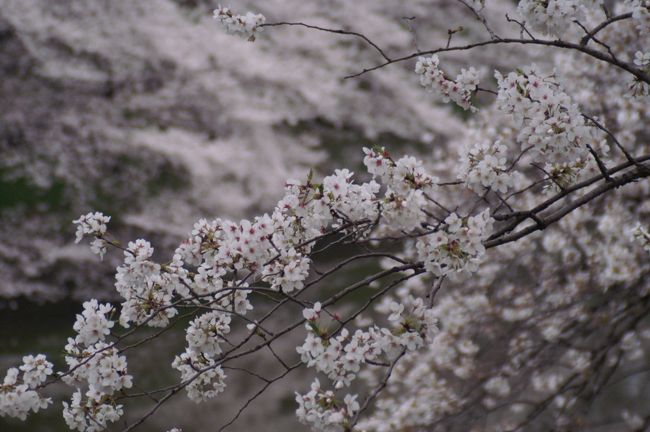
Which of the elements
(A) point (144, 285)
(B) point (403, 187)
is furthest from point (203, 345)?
(B) point (403, 187)

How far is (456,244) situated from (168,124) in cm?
832

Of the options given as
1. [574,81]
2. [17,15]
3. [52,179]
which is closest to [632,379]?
[574,81]

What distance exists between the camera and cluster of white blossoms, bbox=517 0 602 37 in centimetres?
189

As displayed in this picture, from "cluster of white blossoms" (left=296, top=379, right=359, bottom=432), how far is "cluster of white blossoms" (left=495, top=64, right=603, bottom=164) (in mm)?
837

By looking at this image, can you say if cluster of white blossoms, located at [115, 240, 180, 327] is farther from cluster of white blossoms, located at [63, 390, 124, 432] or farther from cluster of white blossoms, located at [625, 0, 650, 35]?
cluster of white blossoms, located at [625, 0, 650, 35]

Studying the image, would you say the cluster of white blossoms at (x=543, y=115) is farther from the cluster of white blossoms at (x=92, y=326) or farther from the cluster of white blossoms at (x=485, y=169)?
the cluster of white blossoms at (x=92, y=326)

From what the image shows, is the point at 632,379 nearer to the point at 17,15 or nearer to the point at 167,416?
the point at 167,416

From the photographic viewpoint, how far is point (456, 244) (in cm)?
167

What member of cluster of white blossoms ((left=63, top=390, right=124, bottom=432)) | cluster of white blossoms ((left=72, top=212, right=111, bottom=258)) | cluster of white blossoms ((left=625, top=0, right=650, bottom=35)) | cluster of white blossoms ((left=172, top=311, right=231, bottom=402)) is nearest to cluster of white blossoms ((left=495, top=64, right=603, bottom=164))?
cluster of white blossoms ((left=625, top=0, right=650, bottom=35))

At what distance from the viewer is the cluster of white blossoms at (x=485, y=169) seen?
1.83 metres

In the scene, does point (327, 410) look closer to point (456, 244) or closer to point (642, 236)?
point (456, 244)

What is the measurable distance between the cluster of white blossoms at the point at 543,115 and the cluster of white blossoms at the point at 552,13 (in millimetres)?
174

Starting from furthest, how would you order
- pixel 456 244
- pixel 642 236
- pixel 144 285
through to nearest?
1. pixel 642 236
2. pixel 144 285
3. pixel 456 244

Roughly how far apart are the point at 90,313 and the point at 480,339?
351 centimetres
